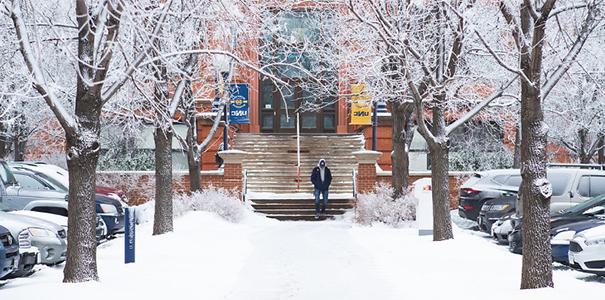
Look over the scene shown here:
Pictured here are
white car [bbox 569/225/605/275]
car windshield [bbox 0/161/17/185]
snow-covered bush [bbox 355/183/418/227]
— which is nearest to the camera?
white car [bbox 569/225/605/275]

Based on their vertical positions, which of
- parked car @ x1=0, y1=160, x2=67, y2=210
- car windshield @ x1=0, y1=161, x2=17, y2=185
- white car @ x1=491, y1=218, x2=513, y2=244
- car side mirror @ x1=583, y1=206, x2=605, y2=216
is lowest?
white car @ x1=491, y1=218, x2=513, y2=244

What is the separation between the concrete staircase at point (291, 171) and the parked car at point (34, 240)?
46.1ft

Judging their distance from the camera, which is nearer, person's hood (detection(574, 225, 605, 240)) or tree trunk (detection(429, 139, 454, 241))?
person's hood (detection(574, 225, 605, 240))

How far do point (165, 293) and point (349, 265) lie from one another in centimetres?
443

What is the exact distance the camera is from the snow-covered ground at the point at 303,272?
997 centimetres

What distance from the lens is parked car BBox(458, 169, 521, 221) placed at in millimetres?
20672

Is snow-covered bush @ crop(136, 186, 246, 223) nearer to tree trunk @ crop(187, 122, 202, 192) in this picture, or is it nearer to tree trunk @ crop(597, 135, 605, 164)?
tree trunk @ crop(187, 122, 202, 192)

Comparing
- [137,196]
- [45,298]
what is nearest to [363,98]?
[137,196]

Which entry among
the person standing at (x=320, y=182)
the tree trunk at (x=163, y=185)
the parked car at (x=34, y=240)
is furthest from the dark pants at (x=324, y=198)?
the parked car at (x=34, y=240)

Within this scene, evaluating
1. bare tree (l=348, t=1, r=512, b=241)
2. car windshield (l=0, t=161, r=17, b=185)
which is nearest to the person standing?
bare tree (l=348, t=1, r=512, b=241)

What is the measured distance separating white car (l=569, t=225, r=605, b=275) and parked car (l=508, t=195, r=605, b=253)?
79.9 inches

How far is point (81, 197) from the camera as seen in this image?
997cm

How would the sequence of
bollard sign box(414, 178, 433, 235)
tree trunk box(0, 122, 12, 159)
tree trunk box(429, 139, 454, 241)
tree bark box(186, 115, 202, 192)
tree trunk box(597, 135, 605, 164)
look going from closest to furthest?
tree trunk box(429, 139, 454, 241) → bollard sign box(414, 178, 433, 235) → tree bark box(186, 115, 202, 192) → tree trunk box(0, 122, 12, 159) → tree trunk box(597, 135, 605, 164)

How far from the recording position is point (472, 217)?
20938 millimetres
